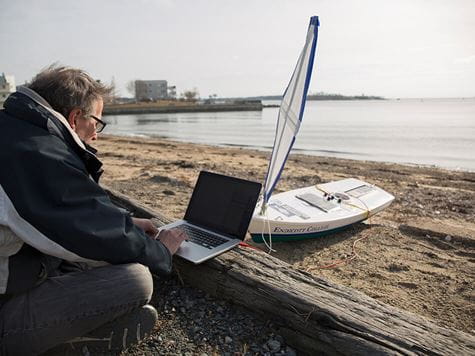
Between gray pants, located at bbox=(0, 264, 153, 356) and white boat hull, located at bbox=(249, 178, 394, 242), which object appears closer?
gray pants, located at bbox=(0, 264, 153, 356)

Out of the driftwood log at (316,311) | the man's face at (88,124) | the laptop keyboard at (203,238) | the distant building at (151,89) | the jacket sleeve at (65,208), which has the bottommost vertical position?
the driftwood log at (316,311)

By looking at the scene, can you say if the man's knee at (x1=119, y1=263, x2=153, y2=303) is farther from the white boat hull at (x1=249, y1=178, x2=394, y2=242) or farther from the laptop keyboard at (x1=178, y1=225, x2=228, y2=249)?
the white boat hull at (x1=249, y1=178, x2=394, y2=242)

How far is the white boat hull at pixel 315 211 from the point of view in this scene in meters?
4.95

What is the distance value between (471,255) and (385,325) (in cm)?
369

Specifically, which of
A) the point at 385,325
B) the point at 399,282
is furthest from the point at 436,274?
the point at 385,325

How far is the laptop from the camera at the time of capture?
3.21 m

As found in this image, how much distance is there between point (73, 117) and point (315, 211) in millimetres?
4325

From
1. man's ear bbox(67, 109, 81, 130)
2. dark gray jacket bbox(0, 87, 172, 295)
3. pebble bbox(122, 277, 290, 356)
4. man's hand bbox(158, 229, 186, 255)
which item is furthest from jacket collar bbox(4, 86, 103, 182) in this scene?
pebble bbox(122, 277, 290, 356)

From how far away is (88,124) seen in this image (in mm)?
2242

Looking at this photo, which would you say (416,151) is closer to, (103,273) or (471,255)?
(471,255)

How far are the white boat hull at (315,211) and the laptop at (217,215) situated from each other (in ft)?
3.93

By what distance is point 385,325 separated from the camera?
88.3 inches

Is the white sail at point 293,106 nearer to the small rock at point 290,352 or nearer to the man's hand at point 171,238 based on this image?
the man's hand at point 171,238

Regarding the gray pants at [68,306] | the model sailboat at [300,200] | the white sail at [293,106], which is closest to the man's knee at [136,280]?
the gray pants at [68,306]
